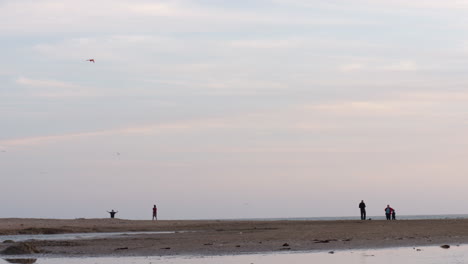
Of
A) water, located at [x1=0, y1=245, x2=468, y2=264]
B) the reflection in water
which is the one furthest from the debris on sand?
the reflection in water

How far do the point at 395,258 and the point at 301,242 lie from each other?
9.12 metres

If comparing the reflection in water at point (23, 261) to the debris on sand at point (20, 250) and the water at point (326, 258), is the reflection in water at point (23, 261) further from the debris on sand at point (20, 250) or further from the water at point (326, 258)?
the debris on sand at point (20, 250)

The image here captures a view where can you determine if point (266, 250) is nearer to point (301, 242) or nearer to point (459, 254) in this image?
point (301, 242)

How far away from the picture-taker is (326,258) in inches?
1100

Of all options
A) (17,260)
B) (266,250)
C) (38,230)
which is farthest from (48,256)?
(38,230)

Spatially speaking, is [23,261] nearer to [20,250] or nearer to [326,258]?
[20,250]

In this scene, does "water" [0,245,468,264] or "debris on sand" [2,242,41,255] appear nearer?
"water" [0,245,468,264]

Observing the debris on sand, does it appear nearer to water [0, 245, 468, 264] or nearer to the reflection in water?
water [0, 245, 468, 264]

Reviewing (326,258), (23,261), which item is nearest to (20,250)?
(23,261)

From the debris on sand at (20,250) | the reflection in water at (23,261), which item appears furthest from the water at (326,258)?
the debris on sand at (20,250)

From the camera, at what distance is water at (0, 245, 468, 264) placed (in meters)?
26.1

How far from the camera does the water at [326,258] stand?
85.5 ft

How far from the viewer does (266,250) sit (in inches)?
1267

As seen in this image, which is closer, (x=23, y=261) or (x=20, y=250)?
(x=23, y=261)
